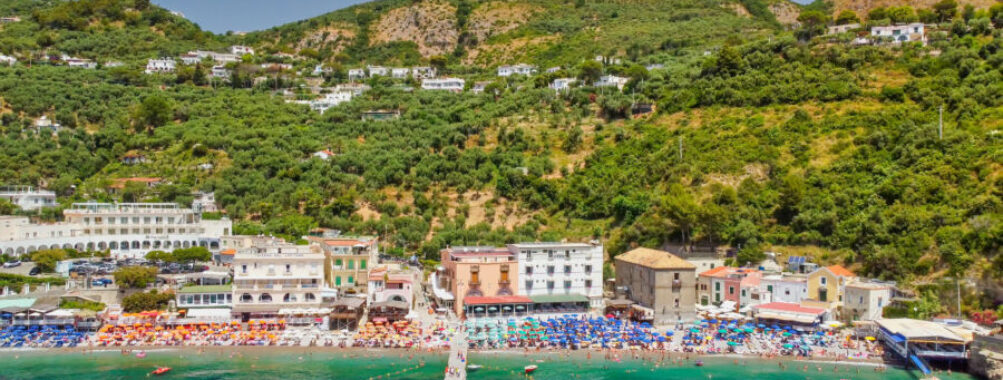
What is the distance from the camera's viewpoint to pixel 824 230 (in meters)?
50.9

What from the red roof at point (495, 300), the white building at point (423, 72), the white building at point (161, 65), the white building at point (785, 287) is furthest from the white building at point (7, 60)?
the white building at point (785, 287)

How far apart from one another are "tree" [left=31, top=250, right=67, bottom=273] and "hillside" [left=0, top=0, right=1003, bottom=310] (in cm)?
Answer: 1361

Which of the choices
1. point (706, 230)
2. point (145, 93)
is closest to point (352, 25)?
point (145, 93)

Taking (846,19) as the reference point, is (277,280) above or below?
below

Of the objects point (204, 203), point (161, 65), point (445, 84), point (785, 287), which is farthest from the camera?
point (161, 65)

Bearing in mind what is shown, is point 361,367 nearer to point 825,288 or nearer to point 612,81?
point 825,288

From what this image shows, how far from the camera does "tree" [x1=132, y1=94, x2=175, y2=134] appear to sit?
83125 mm

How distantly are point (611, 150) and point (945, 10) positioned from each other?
46106 millimetres

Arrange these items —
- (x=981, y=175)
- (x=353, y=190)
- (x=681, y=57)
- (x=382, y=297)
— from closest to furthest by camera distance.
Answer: (x=382, y=297), (x=981, y=175), (x=353, y=190), (x=681, y=57)

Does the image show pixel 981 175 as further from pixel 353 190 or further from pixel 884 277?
pixel 353 190

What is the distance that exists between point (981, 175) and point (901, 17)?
138 feet

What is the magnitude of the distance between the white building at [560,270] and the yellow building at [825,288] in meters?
12.4

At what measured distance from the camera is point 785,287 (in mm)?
43625

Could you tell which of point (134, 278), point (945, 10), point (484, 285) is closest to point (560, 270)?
point (484, 285)
